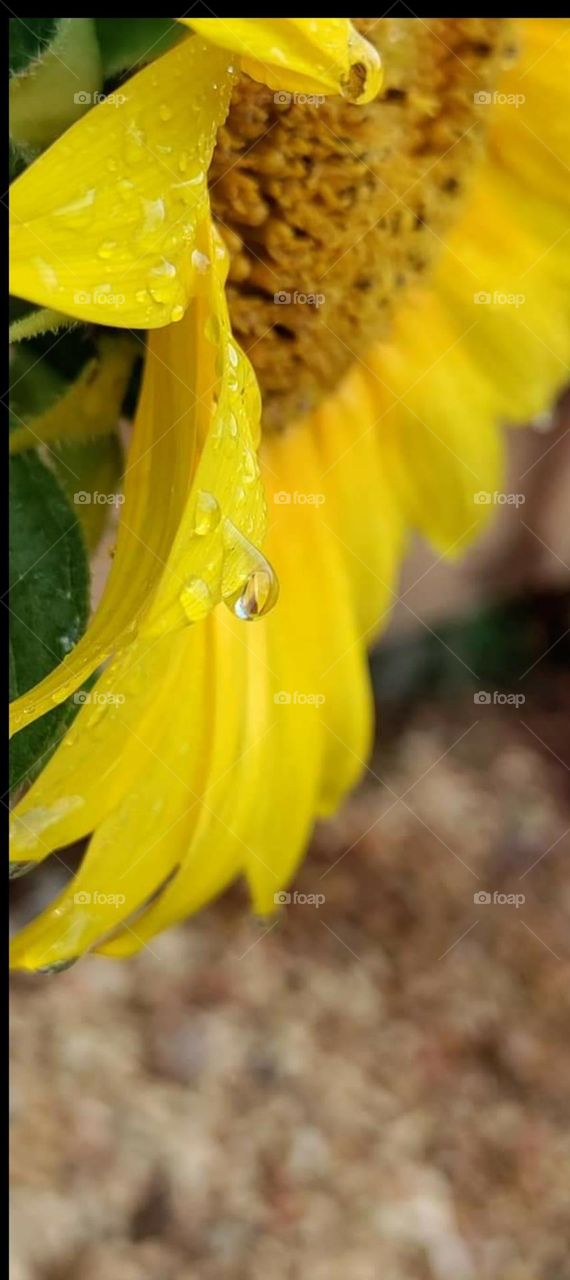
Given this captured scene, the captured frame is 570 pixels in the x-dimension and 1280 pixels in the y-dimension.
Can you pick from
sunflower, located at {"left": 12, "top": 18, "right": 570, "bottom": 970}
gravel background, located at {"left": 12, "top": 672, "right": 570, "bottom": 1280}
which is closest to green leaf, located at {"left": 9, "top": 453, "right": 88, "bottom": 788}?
sunflower, located at {"left": 12, "top": 18, "right": 570, "bottom": 970}

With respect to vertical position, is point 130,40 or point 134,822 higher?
point 130,40

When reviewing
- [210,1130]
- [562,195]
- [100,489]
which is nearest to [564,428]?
[210,1130]

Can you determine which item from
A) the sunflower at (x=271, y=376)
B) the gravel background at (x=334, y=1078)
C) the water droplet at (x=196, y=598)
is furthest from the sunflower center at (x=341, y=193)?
the gravel background at (x=334, y=1078)

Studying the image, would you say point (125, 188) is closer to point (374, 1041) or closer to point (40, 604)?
point (40, 604)

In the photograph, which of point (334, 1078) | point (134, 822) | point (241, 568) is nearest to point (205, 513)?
point (241, 568)

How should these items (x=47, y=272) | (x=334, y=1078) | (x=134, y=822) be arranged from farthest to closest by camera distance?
(x=334, y=1078) < (x=134, y=822) < (x=47, y=272)

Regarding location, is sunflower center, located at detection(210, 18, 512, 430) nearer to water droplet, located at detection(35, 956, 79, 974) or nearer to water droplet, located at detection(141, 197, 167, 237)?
water droplet, located at detection(141, 197, 167, 237)

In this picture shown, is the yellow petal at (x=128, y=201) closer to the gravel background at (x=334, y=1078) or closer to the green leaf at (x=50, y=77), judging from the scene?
the green leaf at (x=50, y=77)
